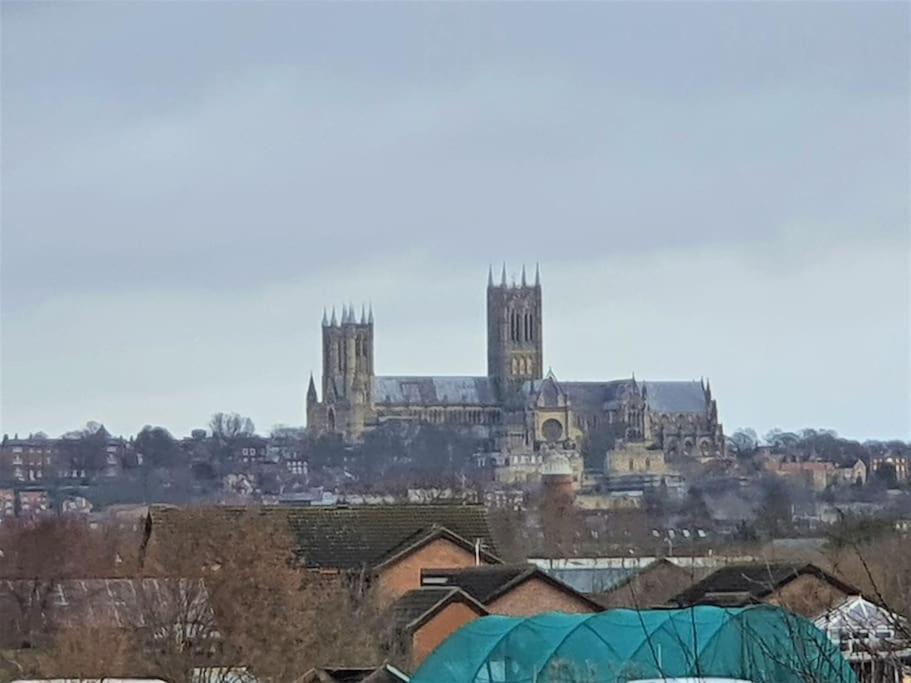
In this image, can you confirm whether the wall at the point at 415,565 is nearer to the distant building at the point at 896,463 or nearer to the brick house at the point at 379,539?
the brick house at the point at 379,539

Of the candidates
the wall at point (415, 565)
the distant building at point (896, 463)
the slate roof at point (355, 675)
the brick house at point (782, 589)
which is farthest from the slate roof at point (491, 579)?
the distant building at point (896, 463)

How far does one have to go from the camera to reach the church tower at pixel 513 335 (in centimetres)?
17725

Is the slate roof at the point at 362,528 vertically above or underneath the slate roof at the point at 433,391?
underneath

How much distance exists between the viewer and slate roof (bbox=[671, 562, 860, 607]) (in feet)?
82.4

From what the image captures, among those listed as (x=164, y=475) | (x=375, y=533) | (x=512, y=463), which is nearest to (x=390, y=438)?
(x=512, y=463)

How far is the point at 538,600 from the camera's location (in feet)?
88.2

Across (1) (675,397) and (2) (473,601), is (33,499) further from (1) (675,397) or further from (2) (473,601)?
(2) (473,601)

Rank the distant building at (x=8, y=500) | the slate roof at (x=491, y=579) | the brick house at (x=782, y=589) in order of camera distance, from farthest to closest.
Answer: the distant building at (x=8, y=500), the slate roof at (x=491, y=579), the brick house at (x=782, y=589)

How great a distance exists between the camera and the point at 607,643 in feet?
60.8

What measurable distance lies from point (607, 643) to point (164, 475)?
134 m

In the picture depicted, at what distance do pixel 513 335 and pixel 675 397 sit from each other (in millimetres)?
14442

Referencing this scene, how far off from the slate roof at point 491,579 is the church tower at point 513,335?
14749 centimetres

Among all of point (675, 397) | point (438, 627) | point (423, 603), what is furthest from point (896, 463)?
point (438, 627)

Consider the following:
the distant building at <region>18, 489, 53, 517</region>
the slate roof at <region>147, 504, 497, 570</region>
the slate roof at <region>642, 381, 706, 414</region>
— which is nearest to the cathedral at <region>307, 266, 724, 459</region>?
the slate roof at <region>642, 381, 706, 414</region>
